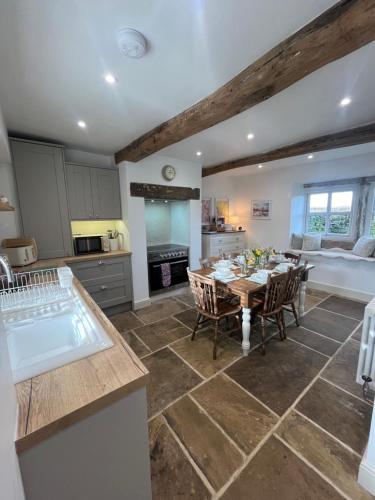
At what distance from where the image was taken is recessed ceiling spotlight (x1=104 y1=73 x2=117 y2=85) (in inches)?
60.6

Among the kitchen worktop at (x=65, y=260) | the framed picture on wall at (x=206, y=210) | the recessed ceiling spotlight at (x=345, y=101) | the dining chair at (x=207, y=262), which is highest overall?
the recessed ceiling spotlight at (x=345, y=101)

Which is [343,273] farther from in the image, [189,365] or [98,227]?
[98,227]

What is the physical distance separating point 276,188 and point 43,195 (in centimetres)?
436

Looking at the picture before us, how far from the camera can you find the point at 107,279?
3164 mm

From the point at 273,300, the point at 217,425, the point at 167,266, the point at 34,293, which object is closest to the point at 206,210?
the point at 167,266

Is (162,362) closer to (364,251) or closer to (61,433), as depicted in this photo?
(61,433)

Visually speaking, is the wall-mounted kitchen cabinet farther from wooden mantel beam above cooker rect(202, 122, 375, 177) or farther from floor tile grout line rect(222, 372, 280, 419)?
floor tile grout line rect(222, 372, 280, 419)

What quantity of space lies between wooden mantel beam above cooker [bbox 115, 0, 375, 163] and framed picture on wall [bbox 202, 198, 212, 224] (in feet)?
9.76

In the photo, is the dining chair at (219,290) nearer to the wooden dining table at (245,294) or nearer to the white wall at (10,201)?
the wooden dining table at (245,294)

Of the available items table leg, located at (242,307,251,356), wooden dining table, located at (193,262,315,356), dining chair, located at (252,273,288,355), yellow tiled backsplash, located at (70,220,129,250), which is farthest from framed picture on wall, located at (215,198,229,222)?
table leg, located at (242,307,251,356)

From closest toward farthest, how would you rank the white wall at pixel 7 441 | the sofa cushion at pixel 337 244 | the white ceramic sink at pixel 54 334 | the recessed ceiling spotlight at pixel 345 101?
1. the white wall at pixel 7 441
2. the white ceramic sink at pixel 54 334
3. the recessed ceiling spotlight at pixel 345 101
4. the sofa cushion at pixel 337 244

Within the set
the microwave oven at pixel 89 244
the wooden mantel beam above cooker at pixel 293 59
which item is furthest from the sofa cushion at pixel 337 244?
the microwave oven at pixel 89 244

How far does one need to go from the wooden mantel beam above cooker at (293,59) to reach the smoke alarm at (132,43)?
0.68 m

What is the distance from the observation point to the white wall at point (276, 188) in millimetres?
3867
